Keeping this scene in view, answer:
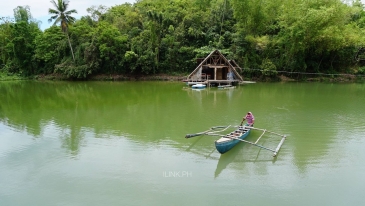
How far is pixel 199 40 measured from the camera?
103 ft

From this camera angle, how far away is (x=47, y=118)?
1278cm

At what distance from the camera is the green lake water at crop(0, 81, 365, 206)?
5.95m

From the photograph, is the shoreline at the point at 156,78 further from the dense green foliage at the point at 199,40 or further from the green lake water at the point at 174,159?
the green lake water at the point at 174,159

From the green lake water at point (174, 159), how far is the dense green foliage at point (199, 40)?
14.2m

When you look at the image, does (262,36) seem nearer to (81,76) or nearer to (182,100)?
(182,100)

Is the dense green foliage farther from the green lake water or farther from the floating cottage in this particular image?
the green lake water

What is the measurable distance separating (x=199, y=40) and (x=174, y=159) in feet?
82.7

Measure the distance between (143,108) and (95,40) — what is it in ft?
61.1

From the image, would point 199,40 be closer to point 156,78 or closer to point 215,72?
point 156,78

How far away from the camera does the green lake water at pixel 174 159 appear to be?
5949 millimetres

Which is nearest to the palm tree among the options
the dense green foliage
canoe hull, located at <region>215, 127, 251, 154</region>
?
the dense green foliage

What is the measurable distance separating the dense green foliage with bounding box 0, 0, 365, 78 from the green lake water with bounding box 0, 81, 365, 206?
14.2 meters

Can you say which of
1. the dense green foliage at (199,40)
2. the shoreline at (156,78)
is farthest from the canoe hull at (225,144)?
the shoreline at (156,78)

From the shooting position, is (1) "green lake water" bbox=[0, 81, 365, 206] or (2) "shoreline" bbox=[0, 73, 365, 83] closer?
(1) "green lake water" bbox=[0, 81, 365, 206]
